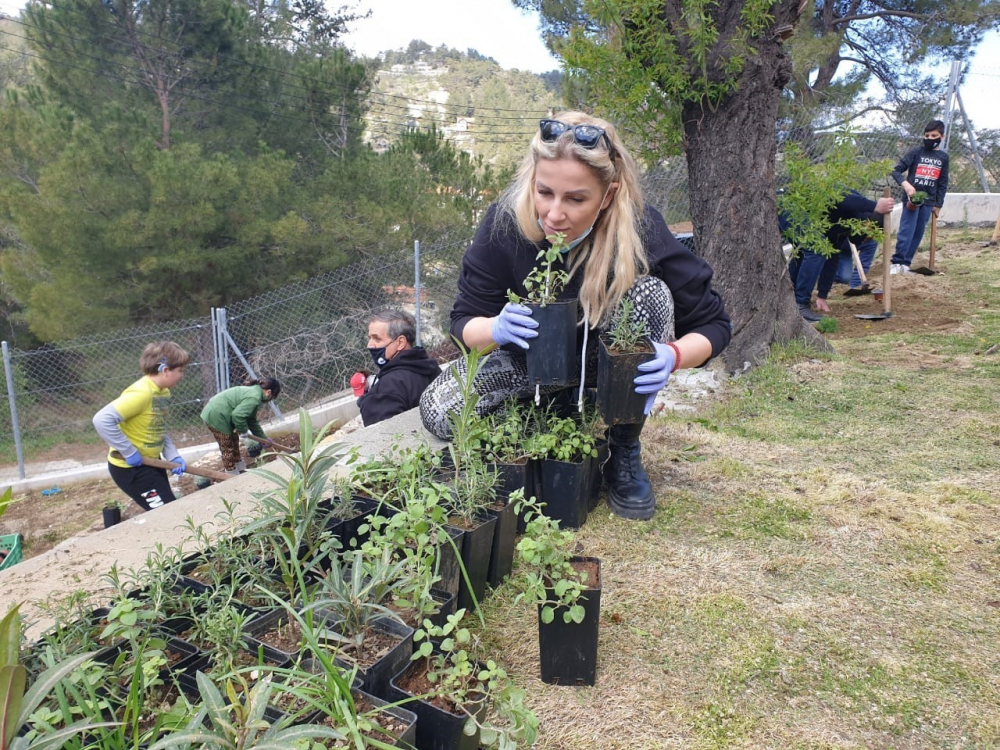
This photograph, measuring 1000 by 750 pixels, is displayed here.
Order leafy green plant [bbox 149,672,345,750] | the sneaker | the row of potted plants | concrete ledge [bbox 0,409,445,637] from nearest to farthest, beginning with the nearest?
leafy green plant [bbox 149,672,345,750] → the row of potted plants → concrete ledge [bbox 0,409,445,637] → the sneaker

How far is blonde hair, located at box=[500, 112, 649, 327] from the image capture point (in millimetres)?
2078

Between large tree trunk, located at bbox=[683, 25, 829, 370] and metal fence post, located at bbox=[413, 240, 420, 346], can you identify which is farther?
metal fence post, located at bbox=[413, 240, 420, 346]

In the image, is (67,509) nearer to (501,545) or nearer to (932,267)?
(501,545)

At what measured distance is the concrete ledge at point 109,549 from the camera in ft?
5.72

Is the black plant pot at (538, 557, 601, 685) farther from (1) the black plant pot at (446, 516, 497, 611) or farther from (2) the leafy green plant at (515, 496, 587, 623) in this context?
(1) the black plant pot at (446, 516, 497, 611)

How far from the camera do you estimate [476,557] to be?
1.74 meters

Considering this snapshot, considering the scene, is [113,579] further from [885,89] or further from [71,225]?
[885,89]

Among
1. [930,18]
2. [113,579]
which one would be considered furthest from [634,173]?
[930,18]

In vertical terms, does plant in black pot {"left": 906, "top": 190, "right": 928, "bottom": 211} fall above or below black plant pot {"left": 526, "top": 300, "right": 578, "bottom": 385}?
above

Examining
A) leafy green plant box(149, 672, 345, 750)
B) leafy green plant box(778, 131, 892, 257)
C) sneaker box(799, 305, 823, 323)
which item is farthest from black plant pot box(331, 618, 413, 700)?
sneaker box(799, 305, 823, 323)

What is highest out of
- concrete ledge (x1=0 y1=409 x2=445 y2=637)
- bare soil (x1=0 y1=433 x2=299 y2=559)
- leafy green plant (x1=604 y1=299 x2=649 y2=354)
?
leafy green plant (x1=604 y1=299 x2=649 y2=354)

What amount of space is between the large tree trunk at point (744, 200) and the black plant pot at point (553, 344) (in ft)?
7.73

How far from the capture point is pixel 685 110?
4.05 metres

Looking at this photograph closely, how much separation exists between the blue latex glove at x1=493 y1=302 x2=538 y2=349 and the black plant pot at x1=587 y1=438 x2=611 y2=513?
19.2 inches
